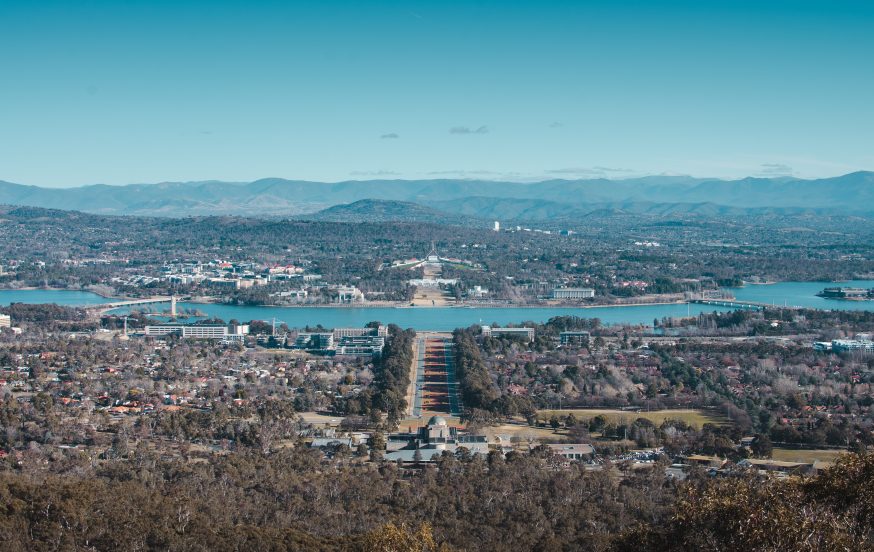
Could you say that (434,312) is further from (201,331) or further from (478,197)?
(478,197)

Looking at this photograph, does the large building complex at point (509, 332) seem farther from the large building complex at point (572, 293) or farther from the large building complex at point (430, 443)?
the large building complex at point (430, 443)

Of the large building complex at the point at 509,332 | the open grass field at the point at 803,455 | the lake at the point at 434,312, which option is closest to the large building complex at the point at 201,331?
the lake at the point at 434,312

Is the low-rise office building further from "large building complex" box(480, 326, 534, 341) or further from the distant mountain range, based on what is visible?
the distant mountain range

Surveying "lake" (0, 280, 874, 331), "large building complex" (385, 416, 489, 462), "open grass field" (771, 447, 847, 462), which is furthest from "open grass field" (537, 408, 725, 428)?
"lake" (0, 280, 874, 331)

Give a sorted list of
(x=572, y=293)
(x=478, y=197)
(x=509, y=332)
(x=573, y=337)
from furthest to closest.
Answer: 1. (x=478, y=197)
2. (x=572, y=293)
3. (x=509, y=332)
4. (x=573, y=337)

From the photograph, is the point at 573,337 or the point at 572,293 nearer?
the point at 573,337

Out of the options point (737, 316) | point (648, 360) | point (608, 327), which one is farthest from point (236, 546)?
point (737, 316)

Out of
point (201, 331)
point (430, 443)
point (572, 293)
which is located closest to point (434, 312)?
point (572, 293)

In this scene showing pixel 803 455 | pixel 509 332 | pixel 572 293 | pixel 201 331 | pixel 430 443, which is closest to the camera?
pixel 803 455
